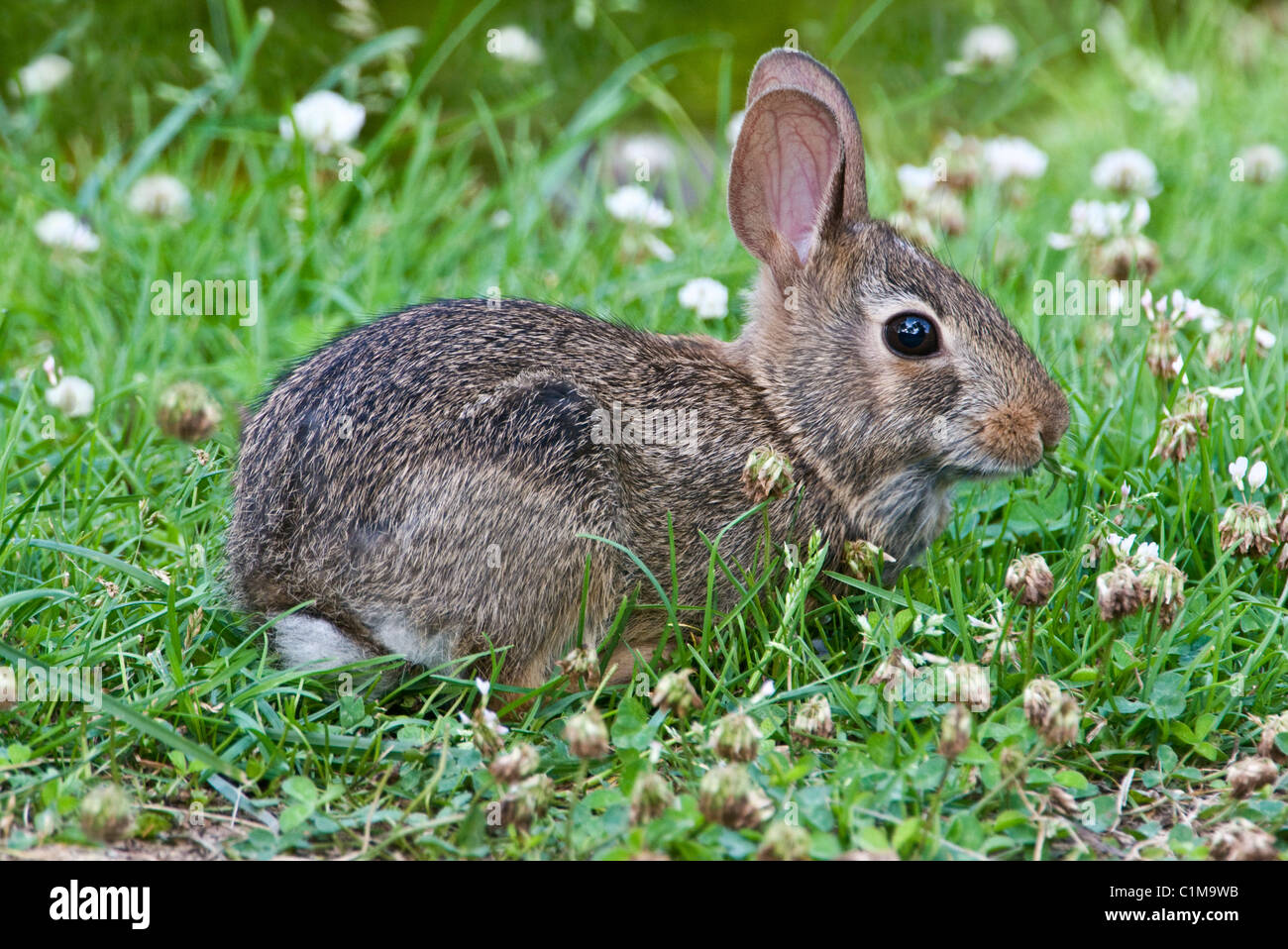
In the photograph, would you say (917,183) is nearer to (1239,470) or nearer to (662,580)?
(1239,470)

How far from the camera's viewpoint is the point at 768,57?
4.77 m

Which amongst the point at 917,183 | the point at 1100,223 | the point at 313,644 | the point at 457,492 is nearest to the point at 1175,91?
the point at 917,183

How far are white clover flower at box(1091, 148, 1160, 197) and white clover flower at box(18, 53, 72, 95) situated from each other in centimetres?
539

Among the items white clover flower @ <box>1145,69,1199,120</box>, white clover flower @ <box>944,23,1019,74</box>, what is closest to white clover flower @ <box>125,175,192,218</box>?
white clover flower @ <box>944,23,1019,74</box>

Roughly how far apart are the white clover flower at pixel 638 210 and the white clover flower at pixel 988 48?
2.43m

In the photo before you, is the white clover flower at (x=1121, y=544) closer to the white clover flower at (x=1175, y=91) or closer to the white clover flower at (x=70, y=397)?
the white clover flower at (x=70, y=397)

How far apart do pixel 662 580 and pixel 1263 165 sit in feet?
14.5

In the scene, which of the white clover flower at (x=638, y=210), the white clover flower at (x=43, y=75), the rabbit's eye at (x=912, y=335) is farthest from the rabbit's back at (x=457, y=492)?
the white clover flower at (x=43, y=75)

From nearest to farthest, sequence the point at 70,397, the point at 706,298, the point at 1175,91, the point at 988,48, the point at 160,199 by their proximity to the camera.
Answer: the point at 70,397 → the point at 706,298 → the point at 160,199 → the point at 1175,91 → the point at 988,48

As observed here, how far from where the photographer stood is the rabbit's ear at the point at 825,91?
458cm

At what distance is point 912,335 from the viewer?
177 inches
